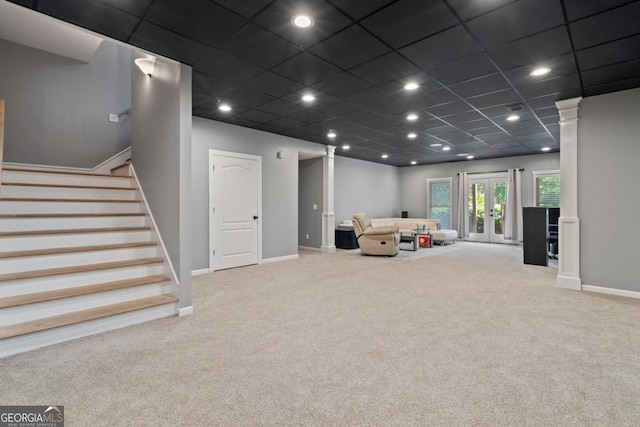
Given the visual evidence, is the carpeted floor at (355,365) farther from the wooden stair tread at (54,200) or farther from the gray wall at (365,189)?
the gray wall at (365,189)

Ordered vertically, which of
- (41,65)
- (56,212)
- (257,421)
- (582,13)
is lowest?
(257,421)

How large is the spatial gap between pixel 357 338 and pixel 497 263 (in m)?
4.75

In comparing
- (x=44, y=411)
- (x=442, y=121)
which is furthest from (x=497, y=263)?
(x=44, y=411)

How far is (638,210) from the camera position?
384cm

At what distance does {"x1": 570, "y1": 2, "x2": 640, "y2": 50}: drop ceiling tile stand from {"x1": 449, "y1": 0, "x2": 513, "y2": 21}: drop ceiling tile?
80cm

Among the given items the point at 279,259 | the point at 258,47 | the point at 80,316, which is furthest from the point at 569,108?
the point at 80,316

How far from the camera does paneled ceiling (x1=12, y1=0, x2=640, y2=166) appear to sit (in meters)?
2.36

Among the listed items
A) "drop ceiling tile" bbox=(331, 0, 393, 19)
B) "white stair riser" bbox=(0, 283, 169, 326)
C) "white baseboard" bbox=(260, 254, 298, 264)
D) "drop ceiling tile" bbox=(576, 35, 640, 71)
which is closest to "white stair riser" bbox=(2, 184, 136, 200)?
"white stair riser" bbox=(0, 283, 169, 326)

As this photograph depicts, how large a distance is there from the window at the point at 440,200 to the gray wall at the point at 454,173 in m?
0.14

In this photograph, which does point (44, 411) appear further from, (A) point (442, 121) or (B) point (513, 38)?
(A) point (442, 121)

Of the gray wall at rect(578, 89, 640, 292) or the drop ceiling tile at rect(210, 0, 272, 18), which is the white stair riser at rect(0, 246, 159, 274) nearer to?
the drop ceiling tile at rect(210, 0, 272, 18)

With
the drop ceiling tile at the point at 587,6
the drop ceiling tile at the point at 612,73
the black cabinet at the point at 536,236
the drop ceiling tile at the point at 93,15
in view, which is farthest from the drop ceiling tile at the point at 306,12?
the black cabinet at the point at 536,236

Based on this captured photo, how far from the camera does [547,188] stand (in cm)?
862

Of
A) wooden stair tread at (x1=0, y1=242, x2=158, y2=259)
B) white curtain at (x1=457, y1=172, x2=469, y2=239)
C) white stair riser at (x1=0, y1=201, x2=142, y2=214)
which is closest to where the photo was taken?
wooden stair tread at (x1=0, y1=242, x2=158, y2=259)
